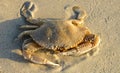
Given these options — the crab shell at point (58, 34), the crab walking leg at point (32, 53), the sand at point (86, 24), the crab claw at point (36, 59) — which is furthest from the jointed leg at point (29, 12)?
the crab claw at point (36, 59)

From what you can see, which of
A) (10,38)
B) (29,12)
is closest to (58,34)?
(10,38)

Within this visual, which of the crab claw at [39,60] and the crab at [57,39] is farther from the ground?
the crab at [57,39]

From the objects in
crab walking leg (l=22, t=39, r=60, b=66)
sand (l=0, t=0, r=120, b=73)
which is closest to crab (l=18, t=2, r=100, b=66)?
crab walking leg (l=22, t=39, r=60, b=66)

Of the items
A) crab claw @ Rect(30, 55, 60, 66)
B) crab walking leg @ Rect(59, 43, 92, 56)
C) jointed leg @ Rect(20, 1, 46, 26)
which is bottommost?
crab claw @ Rect(30, 55, 60, 66)

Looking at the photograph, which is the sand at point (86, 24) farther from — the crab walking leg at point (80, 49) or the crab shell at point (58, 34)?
the crab shell at point (58, 34)

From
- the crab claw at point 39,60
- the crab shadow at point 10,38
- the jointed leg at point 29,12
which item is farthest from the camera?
the jointed leg at point 29,12

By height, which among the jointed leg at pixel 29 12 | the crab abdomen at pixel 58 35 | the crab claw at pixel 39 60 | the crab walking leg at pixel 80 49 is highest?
the jointed leg at pixel 29 12

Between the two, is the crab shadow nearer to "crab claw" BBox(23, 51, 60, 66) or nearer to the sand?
the sand

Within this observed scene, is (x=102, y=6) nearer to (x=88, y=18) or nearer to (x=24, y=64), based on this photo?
(x=88, y=18)

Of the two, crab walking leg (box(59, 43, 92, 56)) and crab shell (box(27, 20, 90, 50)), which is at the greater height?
crab shell (box(27, 20, 90, 50))
